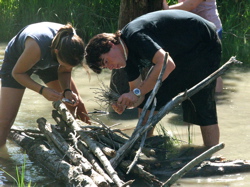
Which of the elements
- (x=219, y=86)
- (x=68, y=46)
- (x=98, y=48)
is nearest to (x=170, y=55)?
(x=98, y=48)

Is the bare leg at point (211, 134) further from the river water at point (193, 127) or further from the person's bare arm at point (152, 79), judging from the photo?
the person's bare arm at point (152, 79)

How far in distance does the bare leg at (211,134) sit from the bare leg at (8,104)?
6.12ft

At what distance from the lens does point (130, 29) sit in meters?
4.55

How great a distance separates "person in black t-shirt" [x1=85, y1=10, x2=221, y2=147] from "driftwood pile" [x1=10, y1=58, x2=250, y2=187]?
1.01ft

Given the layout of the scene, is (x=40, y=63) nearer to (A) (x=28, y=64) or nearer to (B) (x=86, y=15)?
(A) (x=28, y=64)

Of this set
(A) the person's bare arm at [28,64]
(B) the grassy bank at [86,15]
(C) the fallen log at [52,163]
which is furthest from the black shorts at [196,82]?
(B) the grassy bank at [86,15]

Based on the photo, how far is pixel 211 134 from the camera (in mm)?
5266

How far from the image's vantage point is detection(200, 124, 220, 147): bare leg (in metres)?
5.24

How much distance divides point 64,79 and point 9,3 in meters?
6.38

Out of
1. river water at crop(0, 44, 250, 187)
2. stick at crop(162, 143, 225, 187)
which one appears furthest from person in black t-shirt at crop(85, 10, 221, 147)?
stick at crop(162, 143, 225, 187)

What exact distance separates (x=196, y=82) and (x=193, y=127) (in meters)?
1.26

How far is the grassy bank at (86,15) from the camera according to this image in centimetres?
1007

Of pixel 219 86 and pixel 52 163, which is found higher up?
pixel 52 163

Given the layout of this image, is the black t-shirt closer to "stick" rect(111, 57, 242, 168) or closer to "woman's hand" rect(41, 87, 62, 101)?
"stick" rect(111, 57, 242, 168)
